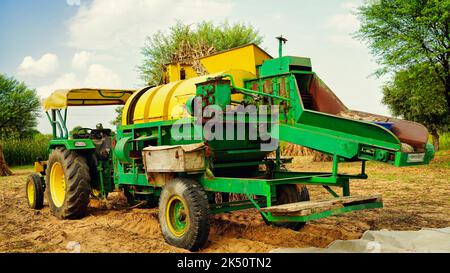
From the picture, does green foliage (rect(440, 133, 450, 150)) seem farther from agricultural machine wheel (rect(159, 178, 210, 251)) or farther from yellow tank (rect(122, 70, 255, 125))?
agricultural machine wheel (rect(159, 178, 210, 251))

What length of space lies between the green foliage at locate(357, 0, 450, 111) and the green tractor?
14.5 metres

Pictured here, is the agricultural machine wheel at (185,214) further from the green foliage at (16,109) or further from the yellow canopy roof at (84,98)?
the green foliage at (16,109)

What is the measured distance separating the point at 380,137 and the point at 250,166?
2851 millimetres

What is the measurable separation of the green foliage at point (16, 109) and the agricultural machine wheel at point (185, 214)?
36787 millimetres

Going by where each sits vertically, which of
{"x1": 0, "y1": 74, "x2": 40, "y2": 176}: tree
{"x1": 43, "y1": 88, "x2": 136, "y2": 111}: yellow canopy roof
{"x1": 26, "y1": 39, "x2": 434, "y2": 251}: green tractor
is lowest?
{"x1": 26, "y1": 39, "x2": 434, "y2": 251}: green tractor

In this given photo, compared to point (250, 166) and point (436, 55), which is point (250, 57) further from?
point (436, 55)

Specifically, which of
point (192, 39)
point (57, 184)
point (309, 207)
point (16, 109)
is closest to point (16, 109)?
point (16, 109)

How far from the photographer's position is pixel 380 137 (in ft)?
16.0

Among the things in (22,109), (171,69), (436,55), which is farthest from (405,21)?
(22,109)

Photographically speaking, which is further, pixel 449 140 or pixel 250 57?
pixel 449 140

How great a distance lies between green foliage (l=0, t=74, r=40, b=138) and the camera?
39.3 meters

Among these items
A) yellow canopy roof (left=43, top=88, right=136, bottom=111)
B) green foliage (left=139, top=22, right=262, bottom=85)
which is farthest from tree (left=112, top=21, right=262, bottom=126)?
yellow canopy roof (left=43, top=88, right=136, bottom=111)

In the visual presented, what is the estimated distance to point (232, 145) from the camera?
21.1 ft
